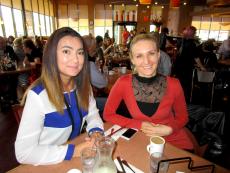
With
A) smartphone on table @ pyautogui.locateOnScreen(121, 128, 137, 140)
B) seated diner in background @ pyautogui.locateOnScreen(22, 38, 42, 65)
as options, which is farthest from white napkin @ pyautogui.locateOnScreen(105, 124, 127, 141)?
seated diner in background @ pyautogui.locateOnScreen(22, 38, 42, 65)

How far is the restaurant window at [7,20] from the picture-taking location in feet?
23.7

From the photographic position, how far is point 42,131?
3.84 feet

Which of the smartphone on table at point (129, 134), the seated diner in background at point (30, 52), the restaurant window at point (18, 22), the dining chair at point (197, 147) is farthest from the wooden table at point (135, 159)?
the restaurant window at point (18, 22)

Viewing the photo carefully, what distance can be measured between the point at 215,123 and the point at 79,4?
44.8 ft

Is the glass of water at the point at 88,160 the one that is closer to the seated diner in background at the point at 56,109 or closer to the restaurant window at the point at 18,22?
the seated diner in background at the point at 56,109

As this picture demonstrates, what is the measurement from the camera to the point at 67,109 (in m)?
1.22

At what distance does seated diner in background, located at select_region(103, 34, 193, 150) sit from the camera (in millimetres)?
1476

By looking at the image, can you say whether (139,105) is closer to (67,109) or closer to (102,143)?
(67,109)

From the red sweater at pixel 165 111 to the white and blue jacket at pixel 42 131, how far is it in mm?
367

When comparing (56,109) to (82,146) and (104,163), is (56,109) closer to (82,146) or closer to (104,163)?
(82,146)

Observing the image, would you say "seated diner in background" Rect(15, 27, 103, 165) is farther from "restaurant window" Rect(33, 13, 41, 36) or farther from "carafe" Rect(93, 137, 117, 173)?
"restaurant window" Rect(33, 13, 41, 36)

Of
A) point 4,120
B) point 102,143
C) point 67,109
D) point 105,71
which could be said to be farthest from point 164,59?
point 4,120

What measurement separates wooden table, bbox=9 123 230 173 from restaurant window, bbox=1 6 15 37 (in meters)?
7.76

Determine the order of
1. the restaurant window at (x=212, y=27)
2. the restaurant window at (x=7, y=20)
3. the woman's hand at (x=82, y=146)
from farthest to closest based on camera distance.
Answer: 1. the restaurant window at (x=212, y=27)
2. the restaurant window at (x=7, y=20)
3. the woman's hand at (x=82, y=146)
